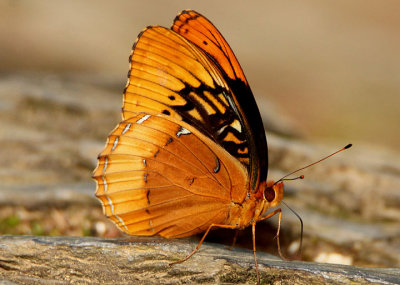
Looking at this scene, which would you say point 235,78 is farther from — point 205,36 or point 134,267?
point 134,267

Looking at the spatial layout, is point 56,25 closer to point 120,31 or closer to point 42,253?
point 120,31

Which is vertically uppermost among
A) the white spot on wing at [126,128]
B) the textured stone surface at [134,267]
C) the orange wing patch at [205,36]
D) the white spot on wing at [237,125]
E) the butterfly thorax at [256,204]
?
the orange wing patch at [205,36]

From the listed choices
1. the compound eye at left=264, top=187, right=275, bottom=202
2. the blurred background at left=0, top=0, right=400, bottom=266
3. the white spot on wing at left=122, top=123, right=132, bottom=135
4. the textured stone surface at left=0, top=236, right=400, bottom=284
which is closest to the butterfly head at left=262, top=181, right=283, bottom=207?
the compound eye at left=264, top=187, right=275, bottom=202

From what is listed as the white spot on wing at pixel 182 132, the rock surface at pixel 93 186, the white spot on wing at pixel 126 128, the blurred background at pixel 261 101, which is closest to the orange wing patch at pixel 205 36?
the white spot on wing at pixel 182 132

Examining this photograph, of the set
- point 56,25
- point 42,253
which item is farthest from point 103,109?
point 56,25

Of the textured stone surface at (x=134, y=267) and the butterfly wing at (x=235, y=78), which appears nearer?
the textured stone surface at (x=134, y=267)

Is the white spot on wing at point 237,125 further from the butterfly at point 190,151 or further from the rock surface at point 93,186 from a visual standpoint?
the rock surface at point 93,186
